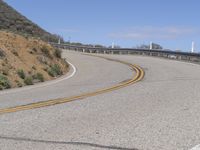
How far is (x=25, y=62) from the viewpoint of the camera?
26.2 metres

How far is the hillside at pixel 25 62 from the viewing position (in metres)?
22.3

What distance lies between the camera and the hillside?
22.3 m

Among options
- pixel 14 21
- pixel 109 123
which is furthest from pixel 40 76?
pixel 14 21

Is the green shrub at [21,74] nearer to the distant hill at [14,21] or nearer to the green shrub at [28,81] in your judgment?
the green shrub at [28,81]

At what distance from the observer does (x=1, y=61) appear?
23.8 meters

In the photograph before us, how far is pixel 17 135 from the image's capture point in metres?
8.95

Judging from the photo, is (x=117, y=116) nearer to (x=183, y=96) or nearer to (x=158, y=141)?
(x=158, y=141)

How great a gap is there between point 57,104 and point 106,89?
4051 millimetres

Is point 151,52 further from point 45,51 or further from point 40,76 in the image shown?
point 40,76

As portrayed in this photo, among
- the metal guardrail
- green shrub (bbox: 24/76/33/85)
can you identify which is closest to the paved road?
green shrub (bbox: 24/76/33/85)

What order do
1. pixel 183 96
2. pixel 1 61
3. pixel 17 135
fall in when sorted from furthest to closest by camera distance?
pixel 1 61 → pixel 183 96 → pixel 17 135

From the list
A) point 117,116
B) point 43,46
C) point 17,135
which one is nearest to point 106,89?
point 117,116

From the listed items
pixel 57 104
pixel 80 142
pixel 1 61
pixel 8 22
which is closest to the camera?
pixel 80 142

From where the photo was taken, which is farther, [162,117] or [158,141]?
[162,117]
